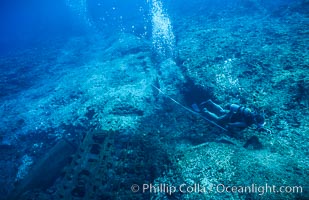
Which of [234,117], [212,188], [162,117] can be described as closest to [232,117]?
[234,117]

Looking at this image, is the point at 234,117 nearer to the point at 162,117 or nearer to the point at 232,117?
the point at 232,117

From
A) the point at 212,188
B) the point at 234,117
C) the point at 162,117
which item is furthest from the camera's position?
the point at 162,117

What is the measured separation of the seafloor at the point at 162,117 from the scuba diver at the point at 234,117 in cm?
15

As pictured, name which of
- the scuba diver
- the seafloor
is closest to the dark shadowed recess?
the seafloor

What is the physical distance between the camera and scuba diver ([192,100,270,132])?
3689 millimetres

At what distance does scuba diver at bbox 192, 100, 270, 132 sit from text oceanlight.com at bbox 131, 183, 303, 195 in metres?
1.20

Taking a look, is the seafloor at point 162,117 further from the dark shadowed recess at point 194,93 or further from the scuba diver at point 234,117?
the scuba diver at point 234,117

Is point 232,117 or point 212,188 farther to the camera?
point 232,117

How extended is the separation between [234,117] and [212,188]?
60.9 inches

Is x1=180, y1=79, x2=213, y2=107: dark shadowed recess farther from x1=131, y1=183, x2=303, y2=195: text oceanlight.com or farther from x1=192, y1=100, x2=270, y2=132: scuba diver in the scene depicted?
x1=131, y1=183, x2=303, y2=195: text oceanlight.com

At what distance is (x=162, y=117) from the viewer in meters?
4.54

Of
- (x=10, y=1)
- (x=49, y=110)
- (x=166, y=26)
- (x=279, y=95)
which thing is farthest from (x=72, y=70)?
(x=10, y=1)

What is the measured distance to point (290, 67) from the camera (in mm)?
4809

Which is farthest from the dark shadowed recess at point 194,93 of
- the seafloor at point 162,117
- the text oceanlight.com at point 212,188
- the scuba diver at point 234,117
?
the text oceanlight.com at point 212,188
